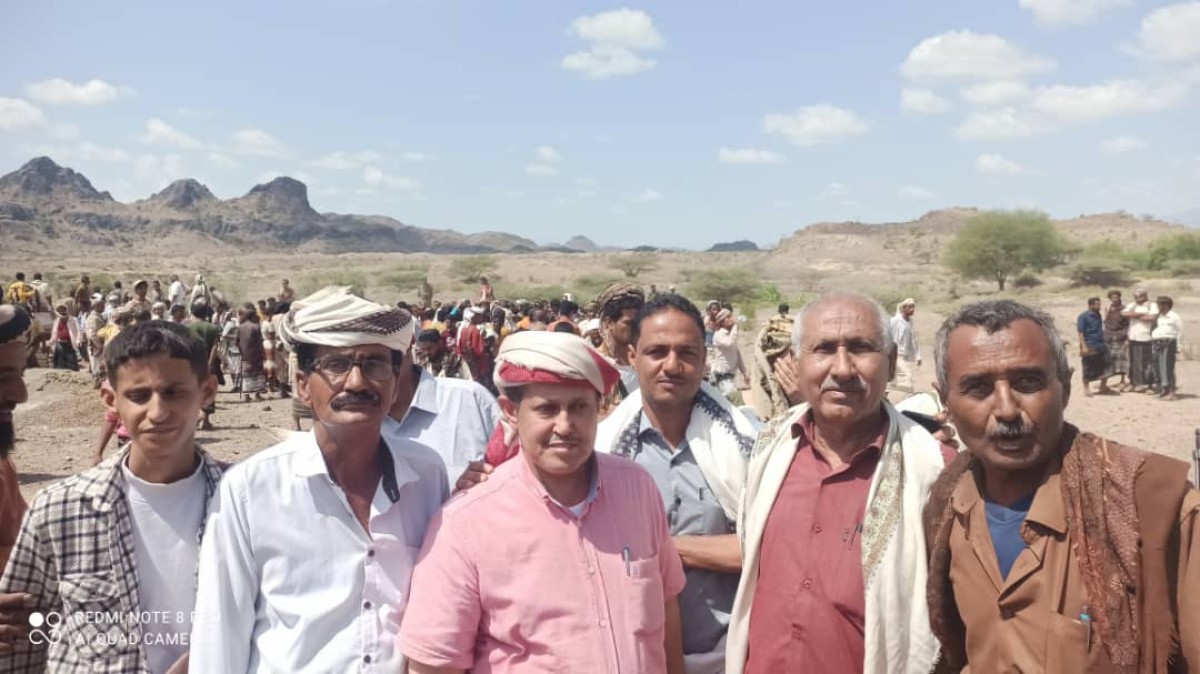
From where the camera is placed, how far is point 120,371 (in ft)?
7.81

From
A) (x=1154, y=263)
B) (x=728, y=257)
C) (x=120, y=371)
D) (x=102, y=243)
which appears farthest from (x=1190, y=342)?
(x=102, y=243)

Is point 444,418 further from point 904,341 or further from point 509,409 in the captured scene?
point 904,341

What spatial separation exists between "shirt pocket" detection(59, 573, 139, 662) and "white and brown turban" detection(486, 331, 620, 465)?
1.16 m

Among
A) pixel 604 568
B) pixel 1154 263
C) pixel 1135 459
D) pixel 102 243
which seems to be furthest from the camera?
pixel 102 243

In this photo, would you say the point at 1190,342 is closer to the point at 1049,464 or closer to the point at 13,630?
the point at 1049,464

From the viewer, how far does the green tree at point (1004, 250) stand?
44.9 metres

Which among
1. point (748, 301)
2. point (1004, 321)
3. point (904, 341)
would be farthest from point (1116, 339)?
point (748, 301)

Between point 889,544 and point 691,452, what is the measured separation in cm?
71

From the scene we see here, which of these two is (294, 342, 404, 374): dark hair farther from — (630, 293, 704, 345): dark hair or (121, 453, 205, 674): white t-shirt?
(630, 293, 704, 345): dark hair

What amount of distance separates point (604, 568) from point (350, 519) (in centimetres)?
66

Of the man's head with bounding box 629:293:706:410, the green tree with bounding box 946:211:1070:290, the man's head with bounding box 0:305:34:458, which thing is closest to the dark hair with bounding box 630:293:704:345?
the man's head with bounding box 629:293:706:410

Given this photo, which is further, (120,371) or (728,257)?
(728,257)

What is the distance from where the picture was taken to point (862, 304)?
8.13 ft

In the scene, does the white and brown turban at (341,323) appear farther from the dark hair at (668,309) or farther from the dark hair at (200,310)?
the dark hair at (200,310)
